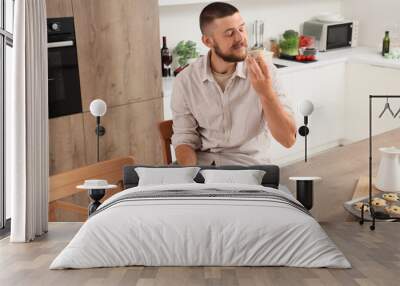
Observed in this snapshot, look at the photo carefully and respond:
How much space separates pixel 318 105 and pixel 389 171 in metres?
3.44

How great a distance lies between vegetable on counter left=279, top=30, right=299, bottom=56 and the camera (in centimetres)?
670

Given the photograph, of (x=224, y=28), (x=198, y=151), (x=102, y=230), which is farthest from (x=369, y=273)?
(x=224, y=28)

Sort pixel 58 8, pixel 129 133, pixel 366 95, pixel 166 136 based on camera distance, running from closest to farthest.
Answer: pixel 166 136 < pixel 58 8 < pixel 129 133 < pixel 366 95

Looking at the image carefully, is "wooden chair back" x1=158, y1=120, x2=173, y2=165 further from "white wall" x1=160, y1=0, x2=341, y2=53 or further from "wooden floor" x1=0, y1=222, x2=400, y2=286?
"white wall" x1=160, y1=0, x2=341, y2=53

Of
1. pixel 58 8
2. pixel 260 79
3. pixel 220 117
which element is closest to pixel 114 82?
pixel 58 8

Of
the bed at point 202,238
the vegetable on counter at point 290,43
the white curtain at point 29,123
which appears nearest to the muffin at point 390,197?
the bed at point 202,238

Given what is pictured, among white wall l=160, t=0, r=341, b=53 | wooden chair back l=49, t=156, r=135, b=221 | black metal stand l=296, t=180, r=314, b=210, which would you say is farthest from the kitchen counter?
black metal stand l=296, t=180, r=314, b=210

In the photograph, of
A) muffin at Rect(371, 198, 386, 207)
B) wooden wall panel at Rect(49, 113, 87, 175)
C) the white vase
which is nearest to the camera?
muffin at Rect(371, 198, 386, 207)

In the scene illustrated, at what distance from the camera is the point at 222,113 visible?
4199 millimetres

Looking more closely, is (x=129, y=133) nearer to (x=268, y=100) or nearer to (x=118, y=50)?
(x=118, y=50)

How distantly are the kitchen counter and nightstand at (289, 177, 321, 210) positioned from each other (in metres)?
3.03

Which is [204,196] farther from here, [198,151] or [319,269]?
[198,151]

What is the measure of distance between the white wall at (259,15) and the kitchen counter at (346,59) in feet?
1.72

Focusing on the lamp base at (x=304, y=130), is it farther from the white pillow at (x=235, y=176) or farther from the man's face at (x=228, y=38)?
the man's face at (x=228, y=38)
